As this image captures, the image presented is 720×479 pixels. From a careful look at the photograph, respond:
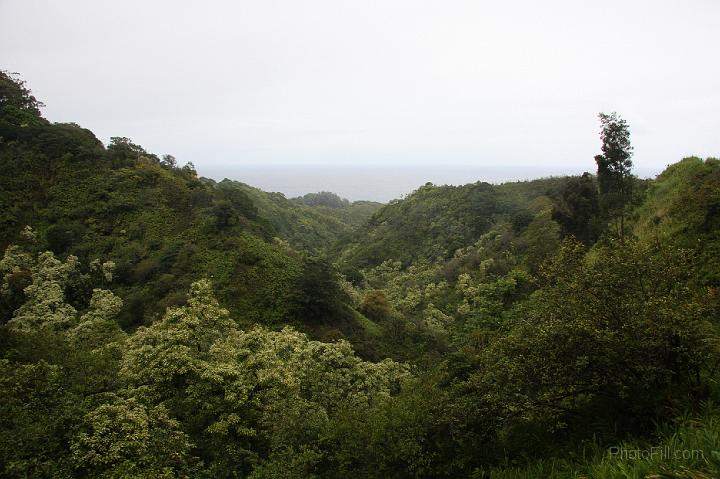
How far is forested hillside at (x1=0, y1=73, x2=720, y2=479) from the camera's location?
7.11 meters

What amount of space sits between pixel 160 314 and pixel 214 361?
8.82 metres

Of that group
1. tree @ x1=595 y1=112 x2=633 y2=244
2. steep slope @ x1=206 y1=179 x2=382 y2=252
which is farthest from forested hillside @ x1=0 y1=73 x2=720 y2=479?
steep slope @ x1=206 y1=179 x2=382 y2=252

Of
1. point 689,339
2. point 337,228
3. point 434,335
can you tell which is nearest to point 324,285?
point 434,335

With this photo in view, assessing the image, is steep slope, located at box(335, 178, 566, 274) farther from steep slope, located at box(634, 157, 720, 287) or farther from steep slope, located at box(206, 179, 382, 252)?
steep slope, located at box(634, 157, 720, 287)

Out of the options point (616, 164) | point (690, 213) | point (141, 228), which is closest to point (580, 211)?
point (616, 164)

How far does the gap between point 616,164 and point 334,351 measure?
45.9 feet

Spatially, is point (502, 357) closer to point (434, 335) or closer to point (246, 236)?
point (434, 335)

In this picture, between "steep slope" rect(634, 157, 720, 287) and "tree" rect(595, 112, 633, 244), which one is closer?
"steep slope" rect(634, 157, 720, 287)

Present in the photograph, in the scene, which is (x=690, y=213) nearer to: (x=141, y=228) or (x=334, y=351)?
(x=334, y=351)

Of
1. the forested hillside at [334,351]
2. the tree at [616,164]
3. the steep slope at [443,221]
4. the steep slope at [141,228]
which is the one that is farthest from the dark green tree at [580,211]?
the steep slope at [443,221]

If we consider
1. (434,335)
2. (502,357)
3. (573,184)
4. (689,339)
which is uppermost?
(573,184)

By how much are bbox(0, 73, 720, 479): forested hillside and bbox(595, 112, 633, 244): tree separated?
0.09 metres

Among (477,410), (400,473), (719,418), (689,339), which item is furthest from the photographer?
(400,473)

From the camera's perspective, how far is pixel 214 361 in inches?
498
